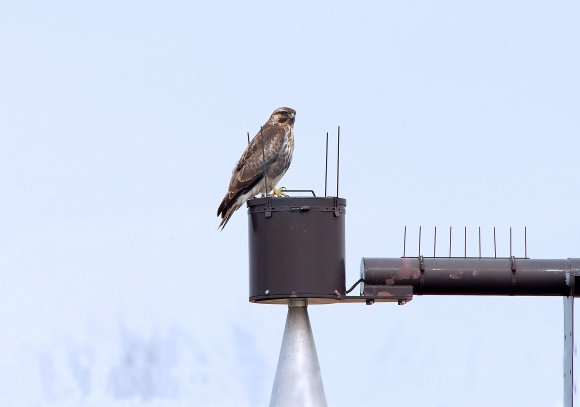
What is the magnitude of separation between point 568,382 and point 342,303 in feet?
7.07

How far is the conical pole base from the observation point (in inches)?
493

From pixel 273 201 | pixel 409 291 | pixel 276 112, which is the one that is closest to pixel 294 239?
pixel 273 201

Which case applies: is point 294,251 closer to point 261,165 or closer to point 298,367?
point 298,367

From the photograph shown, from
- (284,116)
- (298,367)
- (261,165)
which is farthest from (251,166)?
(298,367)

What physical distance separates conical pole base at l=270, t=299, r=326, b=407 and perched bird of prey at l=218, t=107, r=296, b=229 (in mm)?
4345

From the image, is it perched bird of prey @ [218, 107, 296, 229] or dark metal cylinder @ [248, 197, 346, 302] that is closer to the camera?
dark metal cylinder @ [248, 197, 346, 302]

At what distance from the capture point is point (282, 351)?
42.0 ft

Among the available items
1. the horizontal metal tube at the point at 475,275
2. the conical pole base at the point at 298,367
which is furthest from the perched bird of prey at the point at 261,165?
the conical pole base at the point at 298,367

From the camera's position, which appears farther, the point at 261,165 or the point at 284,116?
the point at 284,116

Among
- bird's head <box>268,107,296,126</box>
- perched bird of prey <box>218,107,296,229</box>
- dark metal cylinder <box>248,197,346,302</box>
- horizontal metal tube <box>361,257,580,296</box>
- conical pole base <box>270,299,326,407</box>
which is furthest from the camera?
bird's head <box>268,107,296,126</box>

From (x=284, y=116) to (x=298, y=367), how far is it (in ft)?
28.0

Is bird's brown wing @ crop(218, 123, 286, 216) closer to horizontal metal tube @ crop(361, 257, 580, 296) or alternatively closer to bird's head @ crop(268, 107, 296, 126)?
bird's head @ crop(268, 107, 296, 126)

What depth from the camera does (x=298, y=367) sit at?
1265 cm

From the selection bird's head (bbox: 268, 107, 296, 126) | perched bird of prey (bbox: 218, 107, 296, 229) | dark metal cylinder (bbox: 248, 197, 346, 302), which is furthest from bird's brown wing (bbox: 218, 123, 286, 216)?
dark metal cylinder (bbox: 248, 197, 346, 302)
